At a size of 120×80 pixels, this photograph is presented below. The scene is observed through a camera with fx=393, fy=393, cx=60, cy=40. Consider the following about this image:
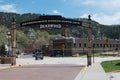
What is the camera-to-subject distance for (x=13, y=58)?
156 ft

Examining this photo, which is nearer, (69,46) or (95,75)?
(95,75)

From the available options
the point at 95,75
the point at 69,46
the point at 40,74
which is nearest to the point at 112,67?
the point at 40,74

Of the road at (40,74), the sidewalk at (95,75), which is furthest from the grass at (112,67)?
the road at (40,74)

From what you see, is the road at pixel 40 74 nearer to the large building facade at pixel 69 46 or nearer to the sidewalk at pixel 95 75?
the sidewalk at pixel 95 75

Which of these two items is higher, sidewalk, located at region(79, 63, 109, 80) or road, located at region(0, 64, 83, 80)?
sidewalk, located at region(79, 63, 109, 80)

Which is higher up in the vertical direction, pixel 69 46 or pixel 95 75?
pixel 69 46

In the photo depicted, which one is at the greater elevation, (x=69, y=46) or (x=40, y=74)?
(x=69, y=46)

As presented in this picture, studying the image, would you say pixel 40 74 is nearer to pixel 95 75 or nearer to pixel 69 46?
pixel 95 75

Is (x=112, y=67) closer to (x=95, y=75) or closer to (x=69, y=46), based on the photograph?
(x=95, y=75)

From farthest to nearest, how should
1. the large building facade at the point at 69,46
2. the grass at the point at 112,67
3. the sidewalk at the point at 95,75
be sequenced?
the large building facade at the point at 69,46 → the grass at the point at 112,67 → the sidewalk at the point at 95,75

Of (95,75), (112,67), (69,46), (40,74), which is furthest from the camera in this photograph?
(69,46)

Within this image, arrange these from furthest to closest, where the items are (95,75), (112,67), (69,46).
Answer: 1. (69,46)
2. (112,67)
3. (95,75)

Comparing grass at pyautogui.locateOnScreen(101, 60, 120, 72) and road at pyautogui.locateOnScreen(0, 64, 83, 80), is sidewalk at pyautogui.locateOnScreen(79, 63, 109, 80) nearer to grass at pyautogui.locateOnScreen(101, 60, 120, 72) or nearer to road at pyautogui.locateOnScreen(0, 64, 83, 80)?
road at pyautogui.locateOnScreen(0, 64, 83, 80)

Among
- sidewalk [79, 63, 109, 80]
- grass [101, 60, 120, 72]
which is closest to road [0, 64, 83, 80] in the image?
sidewalk [79, 63, 109, 80]
